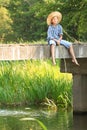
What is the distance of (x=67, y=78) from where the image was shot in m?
19.0

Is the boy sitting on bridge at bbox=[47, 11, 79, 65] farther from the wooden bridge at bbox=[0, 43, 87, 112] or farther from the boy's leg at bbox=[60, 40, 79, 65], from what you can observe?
the wooden bridge at bbox=[0, 43, 87, 112]

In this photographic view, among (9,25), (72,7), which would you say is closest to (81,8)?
(72,7)

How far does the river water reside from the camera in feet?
46.1

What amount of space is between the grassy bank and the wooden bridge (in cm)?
95

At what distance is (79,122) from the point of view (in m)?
15.3

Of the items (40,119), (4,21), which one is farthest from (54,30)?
(4,21)

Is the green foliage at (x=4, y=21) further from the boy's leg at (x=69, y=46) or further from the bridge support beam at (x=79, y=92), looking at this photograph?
the boy's leg at (x=69, y=46)

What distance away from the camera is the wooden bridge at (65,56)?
41.3 ft

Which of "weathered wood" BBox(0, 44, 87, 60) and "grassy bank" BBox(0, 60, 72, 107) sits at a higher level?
"weathered wood" BBox(0, 44, 87, 60)

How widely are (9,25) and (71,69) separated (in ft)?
138

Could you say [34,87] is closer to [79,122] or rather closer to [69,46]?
[79,122]

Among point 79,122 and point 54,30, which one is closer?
point 54,30

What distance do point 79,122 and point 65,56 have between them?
2.53 m

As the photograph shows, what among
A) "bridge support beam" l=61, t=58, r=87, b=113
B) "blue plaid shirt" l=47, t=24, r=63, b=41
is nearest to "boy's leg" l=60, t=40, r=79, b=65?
"blue plaid shirt" l=47, t=24, r=63, b=41
